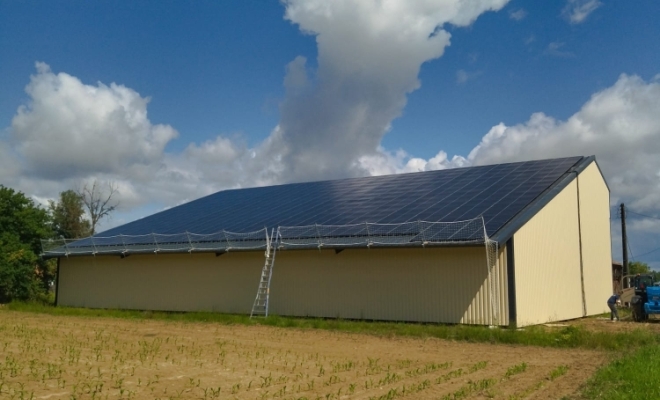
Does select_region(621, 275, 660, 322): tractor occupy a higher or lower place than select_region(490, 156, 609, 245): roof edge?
lower

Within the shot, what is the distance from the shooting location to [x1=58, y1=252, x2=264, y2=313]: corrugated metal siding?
2275cm

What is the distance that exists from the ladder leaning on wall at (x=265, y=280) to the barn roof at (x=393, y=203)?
5.93 feet

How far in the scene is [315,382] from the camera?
9828 millimetres

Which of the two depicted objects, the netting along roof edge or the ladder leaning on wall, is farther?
the ladder leaning on wall

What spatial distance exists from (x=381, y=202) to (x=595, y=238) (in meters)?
8.25

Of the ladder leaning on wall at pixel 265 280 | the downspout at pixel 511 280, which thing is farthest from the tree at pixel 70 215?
the downspout at pixel 511 280

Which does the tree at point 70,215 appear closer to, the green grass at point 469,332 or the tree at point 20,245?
the tree at point 20,245

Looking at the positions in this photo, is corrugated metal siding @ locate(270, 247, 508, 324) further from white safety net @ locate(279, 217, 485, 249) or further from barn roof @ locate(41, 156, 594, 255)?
barn roof @ locate(41, 156, 594, 255)

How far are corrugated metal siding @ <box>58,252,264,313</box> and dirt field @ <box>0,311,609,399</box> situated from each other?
18.1 ft

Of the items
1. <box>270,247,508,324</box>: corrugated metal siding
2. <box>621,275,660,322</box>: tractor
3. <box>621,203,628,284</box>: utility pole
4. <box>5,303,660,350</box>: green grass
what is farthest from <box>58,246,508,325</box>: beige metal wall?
<box>621,203,628,284</box>: utility pole

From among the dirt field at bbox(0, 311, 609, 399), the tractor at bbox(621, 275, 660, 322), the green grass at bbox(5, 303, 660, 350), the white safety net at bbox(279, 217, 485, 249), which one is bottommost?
the dirt field at bbox(0, 311, 609, 399)

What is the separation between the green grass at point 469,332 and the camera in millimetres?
14258

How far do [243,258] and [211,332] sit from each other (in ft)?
18.8

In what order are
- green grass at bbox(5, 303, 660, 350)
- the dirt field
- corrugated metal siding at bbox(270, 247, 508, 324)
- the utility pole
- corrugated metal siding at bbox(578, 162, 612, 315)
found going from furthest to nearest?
1. the utility pole
2. corrugated metal siding at bbox(578, 162, 612, 315)
3. corrugated metal siding at bbox(270, 247, 508, 324)
4. green grass at bbox(5, 303, 660, 350)
5. the dirt field
